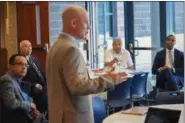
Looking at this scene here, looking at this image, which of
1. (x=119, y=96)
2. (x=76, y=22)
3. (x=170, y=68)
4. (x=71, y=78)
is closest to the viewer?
(x=71, y=78)

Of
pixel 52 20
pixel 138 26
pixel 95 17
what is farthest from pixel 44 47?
pixel 138 26

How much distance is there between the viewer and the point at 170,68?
5754 mm

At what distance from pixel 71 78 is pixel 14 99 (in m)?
1.51

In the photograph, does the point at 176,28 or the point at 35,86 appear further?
the point at 176,28

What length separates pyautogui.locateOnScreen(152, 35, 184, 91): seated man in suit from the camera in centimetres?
564

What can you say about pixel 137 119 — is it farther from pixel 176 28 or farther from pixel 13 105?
pixel 176 28

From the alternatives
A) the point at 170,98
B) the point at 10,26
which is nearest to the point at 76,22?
the point at 170,98

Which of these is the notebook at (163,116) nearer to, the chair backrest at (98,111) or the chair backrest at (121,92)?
the chair backrest at (98,111)

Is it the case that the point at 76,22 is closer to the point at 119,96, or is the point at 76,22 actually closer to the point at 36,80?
the point at 119,96

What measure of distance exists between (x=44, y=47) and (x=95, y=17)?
1.35 meters

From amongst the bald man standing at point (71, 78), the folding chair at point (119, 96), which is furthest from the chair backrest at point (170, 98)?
the folding chair at point (119, 96)

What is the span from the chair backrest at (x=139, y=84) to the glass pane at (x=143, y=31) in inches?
78.7

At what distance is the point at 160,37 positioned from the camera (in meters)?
7.08

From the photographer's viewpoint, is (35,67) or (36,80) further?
(35,67)
